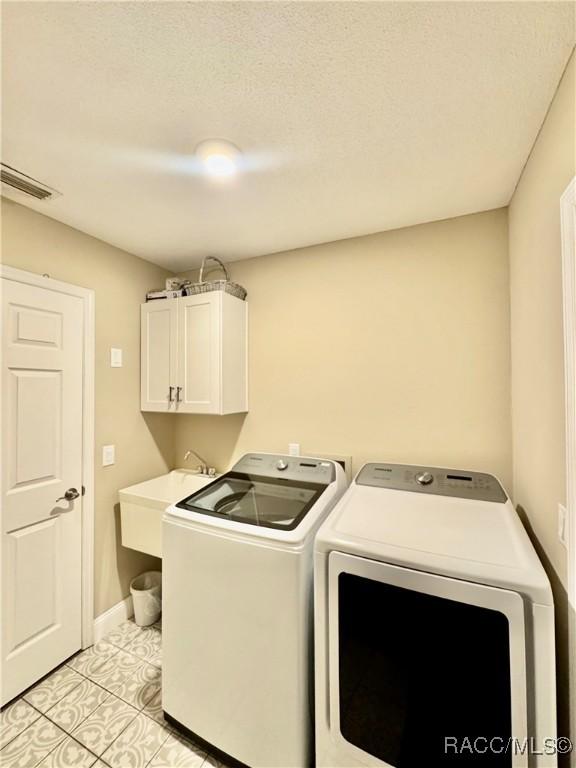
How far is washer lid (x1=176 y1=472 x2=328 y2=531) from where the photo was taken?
1.41m

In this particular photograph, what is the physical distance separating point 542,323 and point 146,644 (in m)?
2.72

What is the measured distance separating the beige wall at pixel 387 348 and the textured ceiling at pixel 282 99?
298 mm

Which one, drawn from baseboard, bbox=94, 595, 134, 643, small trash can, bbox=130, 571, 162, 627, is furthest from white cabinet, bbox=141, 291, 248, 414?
baseboard, bbox=94, 595, 134, 643

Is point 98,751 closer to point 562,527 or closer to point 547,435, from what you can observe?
point 562,527

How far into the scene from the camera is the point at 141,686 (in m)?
1.70

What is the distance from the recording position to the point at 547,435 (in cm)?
115

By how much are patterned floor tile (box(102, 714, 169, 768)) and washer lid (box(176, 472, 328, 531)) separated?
1.02 meters

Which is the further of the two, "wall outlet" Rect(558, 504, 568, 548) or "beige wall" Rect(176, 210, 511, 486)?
"beige wall" Rect(176, 210, 511, 486)

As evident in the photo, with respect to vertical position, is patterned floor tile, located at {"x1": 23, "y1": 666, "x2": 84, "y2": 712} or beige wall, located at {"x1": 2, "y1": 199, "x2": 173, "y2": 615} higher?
beige wall, located at {"x1": 2, "y1": 199, "x2": 173, "y2": 615}

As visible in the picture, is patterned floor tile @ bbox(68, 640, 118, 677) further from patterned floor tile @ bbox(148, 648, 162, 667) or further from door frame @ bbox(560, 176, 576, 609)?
door frame @ bbox(560, 176, 576, 609)

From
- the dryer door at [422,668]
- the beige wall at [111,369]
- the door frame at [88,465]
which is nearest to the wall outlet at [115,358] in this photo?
the beige wall at [111,369]

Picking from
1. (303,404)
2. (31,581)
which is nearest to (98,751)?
(31,581)

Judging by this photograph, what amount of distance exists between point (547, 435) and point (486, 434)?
62 cm

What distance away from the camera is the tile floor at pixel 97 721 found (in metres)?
1.36
